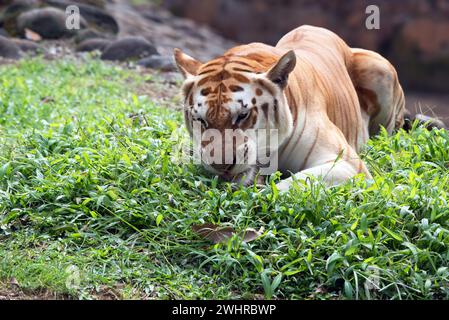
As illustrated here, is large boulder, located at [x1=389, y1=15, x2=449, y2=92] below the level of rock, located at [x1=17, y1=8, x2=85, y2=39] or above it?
below

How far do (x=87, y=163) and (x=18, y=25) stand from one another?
6525 mm

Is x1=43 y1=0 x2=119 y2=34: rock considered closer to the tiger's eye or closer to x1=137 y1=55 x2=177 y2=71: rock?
x1=137 y1=55 x2=177 y2=71: rock

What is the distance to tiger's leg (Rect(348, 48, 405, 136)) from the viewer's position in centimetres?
652

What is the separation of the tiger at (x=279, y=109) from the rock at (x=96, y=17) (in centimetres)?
637

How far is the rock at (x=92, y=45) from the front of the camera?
10469 mm

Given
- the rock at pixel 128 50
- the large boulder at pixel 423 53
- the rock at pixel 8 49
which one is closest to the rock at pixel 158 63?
the rock at pixel 128 50

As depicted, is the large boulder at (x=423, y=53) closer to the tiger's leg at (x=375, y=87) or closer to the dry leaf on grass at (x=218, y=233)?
the tiger's leg at (x=375, y=87)

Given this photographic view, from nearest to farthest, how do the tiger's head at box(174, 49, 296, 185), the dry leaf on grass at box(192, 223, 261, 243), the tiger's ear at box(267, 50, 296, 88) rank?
the dry leaf on grass at box(192, 223, 261, 243) < the tiger's head at box(174, 49, 296, 185) < the tiger's ear at box(267, 50, 296, 88)

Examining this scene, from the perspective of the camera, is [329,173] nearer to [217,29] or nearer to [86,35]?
[86,35]

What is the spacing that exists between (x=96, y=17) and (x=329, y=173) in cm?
776

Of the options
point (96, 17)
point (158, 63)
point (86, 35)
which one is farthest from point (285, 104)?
point (96, 17)

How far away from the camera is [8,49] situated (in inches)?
387

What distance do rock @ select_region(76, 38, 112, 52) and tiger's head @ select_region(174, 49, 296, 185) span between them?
5582 mm

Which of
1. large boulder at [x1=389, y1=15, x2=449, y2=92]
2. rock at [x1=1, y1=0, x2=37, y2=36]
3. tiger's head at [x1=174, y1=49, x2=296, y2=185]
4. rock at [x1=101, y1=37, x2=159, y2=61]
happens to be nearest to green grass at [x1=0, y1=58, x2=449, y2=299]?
tiger's head at [x1=174, y1=49, x2=296, y2=185]
